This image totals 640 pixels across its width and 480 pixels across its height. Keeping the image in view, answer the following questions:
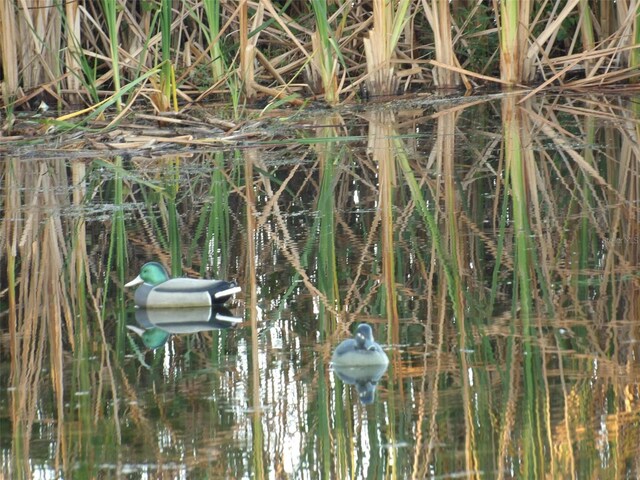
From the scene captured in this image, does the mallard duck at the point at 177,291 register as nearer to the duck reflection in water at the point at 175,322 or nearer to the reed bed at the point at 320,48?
the duck reflection in water at the point at 175,322

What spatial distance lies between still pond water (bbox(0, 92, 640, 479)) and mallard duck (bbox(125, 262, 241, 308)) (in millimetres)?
51

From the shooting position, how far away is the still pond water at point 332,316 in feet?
9.43

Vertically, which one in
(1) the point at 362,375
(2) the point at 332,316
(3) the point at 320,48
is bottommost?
(1) the point at 362,375

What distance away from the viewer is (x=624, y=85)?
32.5ft

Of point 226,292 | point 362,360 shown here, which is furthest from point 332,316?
point 362,360

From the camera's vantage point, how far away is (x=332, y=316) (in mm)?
4031

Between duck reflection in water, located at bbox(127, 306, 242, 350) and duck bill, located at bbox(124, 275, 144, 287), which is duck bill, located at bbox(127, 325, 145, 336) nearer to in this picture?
duck reflection in water, located at bbox(127, 306, 242, 350)

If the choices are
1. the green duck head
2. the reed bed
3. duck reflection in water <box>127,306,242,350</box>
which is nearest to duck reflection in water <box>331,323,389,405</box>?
duck reflection in water <box>127,306,242,350</box>

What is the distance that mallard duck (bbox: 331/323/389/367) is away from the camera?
3.33m

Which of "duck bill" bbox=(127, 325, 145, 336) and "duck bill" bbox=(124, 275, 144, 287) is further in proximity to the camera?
"duck bill" bbox=(124, 275, 144, 287)

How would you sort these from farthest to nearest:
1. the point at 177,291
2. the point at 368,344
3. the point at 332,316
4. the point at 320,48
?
1. the point at 320,48
2. the point at 177,291
3. the point at 332,316
4. the point at 368,344

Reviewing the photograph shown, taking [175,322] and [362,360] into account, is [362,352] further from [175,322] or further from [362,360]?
[175,322]

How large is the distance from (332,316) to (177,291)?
514 millimetres

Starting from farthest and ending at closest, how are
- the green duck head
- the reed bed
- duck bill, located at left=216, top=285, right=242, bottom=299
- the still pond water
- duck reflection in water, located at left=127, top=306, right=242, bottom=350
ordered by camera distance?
the reed bed → the green duck head → duck bill, located at left=216, top=285, right=242, bottom=299 → duck reflection in water, located at left=127, top=306, right=242, bottom=350 → the still pond water
